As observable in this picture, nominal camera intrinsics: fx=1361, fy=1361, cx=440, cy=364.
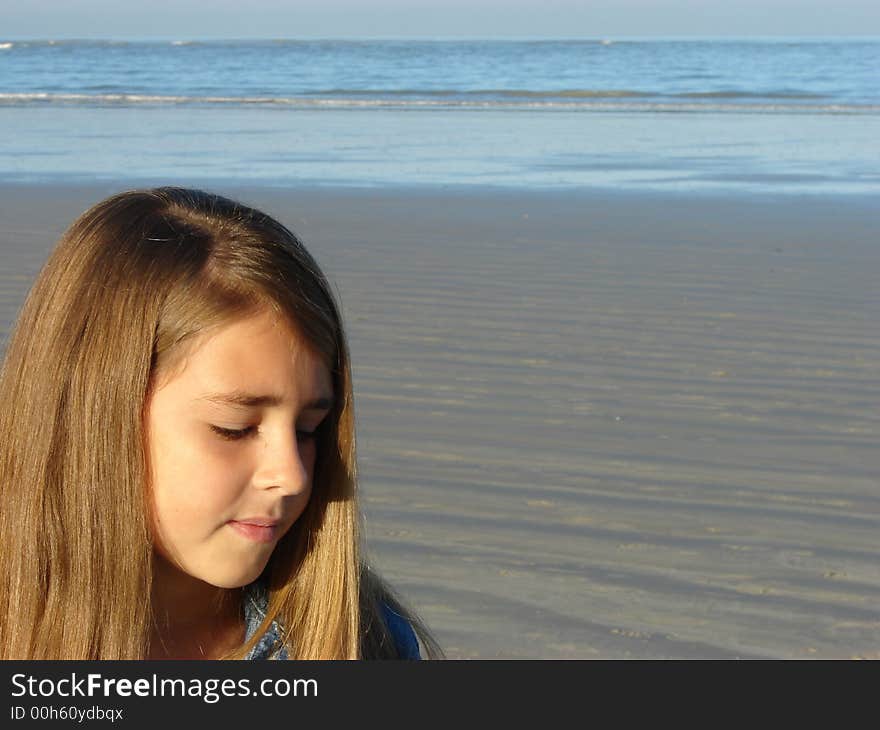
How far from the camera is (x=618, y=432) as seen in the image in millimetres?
5137

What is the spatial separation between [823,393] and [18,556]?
451cm

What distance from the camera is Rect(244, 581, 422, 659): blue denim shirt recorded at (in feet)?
5.89

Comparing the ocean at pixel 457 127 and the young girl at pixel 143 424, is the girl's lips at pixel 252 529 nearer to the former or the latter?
the young girl at pixel 143 424

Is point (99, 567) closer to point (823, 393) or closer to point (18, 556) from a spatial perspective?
point (18, 556)

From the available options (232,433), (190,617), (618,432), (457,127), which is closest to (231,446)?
(232,433)

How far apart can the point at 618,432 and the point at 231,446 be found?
362 centimetres

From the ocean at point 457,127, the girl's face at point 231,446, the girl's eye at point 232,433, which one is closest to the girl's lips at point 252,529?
the girl's face at point 231,446

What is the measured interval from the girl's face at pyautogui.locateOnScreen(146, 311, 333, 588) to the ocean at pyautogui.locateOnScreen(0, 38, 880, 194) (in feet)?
33.6

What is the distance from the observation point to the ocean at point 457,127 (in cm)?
1267

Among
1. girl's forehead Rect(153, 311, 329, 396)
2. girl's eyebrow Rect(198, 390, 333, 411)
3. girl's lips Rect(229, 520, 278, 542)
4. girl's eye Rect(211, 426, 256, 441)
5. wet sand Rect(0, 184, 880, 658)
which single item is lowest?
girl's lips Rect(229, 520, 278, 542)

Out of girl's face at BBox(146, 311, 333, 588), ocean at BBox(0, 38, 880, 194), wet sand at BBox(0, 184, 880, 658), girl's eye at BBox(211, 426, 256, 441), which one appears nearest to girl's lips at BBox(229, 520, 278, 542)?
girl's face at BBox(146, 311, 333, 588)

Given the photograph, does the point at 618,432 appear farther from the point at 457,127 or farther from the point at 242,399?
the point at 457,127

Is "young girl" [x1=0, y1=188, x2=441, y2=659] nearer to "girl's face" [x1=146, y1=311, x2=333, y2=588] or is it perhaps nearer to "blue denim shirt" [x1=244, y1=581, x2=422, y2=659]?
"girl's face" [x1=146, y1=311, x2=333, y2=588]

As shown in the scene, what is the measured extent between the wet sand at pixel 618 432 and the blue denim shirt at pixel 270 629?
166 cm
